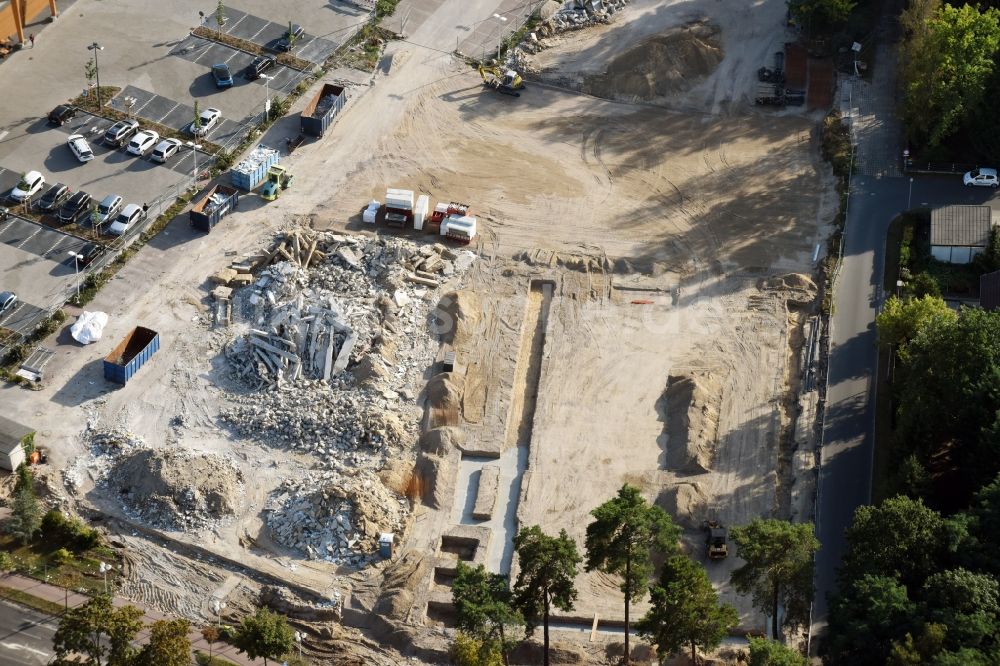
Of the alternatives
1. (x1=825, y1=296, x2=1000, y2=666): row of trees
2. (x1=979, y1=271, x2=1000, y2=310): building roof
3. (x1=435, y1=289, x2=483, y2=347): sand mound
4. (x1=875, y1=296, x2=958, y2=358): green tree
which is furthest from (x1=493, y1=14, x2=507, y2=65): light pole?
(x1=825, y1=296, x2=1000, y2=666): row of trees

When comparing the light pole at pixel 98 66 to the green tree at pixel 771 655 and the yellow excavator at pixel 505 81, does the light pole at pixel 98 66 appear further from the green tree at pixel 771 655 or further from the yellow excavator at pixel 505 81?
the green tree at pixel 771 655

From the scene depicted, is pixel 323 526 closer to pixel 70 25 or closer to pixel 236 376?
pixel 236 376

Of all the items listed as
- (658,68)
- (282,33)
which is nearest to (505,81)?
(658,68)

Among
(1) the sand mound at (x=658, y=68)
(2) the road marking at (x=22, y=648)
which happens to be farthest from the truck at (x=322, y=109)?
(2) the road marking at (x=22, y=648)

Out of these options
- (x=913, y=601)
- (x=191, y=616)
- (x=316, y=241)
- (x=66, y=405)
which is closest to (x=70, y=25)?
(x=316, y=241)

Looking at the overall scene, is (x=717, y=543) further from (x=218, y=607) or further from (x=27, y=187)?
(x=27, y=187)

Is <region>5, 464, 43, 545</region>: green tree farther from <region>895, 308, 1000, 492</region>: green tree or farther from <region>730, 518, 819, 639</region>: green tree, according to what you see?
<region>895, 308, 1000, 492</region>: green tree
